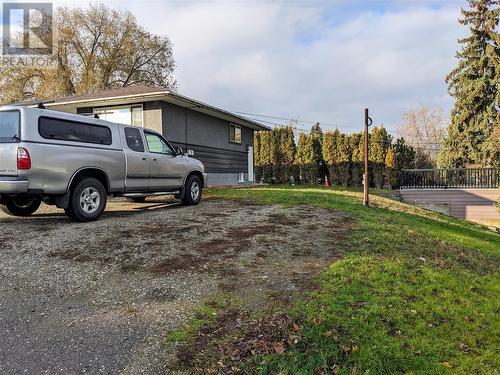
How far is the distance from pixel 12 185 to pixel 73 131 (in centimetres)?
149

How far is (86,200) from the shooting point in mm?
7113

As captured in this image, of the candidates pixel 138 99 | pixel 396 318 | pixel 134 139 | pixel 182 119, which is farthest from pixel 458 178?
pixel 396 318

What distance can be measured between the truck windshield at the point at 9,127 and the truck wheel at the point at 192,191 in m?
4.33

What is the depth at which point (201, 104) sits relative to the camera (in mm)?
14984

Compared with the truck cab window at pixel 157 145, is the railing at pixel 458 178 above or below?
below

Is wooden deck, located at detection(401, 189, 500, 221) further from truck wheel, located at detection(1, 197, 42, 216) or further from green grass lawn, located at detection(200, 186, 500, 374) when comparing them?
truck wheel, located at detection(1, 197, 42, 216)

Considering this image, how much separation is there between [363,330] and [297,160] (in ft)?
68.1

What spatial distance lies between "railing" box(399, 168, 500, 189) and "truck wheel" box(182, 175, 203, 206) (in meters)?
15.6

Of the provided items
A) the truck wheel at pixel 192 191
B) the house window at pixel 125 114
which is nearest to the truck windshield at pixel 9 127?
the truck wheel at pixel 192 191

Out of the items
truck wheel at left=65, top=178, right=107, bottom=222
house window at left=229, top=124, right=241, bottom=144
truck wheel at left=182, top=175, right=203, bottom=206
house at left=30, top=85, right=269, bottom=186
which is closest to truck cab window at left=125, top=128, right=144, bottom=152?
truck wheel at left=65, top=178, right=107, bottom=222

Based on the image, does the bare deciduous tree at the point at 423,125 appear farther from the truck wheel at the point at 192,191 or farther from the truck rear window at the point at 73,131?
the truck rear window at the point at 73,131

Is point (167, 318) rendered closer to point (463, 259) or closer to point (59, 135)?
point (59, 135)

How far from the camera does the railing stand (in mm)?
20609

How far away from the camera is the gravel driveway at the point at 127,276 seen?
308cm
